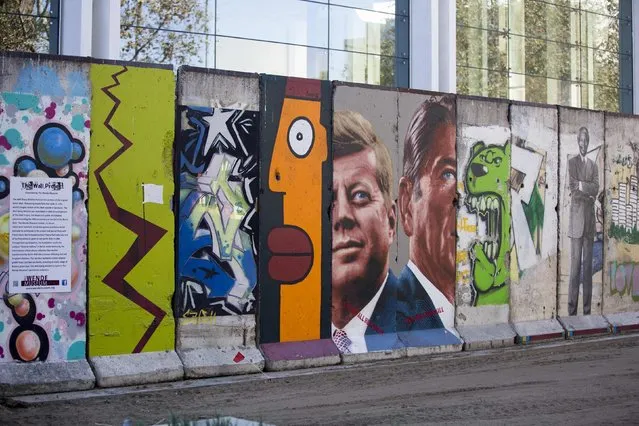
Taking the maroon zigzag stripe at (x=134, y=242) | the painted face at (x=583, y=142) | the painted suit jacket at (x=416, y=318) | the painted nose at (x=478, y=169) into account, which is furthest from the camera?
the painted face at (x=583, y=142)

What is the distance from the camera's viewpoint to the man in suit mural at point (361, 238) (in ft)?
49.0

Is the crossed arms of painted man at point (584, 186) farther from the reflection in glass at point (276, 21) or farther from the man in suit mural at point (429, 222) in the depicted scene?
the reflection in glass at point (276, 21)

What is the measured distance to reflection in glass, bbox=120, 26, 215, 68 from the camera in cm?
1803

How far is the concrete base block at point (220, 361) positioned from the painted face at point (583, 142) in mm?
7702

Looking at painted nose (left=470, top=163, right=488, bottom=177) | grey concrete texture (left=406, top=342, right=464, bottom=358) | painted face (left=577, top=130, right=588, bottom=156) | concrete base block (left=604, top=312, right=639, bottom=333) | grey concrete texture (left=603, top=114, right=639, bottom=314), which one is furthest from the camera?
grey concrete texture (left=603, top=114, right=639, bottom=314)

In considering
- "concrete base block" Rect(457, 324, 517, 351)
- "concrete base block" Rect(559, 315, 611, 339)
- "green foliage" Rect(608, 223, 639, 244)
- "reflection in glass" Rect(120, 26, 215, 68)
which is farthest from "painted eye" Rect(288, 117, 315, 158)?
"green foliage" Rect(608, 223, 639, 244)

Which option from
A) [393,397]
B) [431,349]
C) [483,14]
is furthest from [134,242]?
[483,14]

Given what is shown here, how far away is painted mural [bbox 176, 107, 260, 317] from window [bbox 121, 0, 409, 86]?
480 centimetres

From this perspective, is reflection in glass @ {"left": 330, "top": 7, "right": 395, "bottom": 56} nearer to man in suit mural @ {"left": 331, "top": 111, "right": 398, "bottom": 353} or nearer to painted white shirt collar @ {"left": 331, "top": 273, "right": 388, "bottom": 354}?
man in suit mural @ {"left": 331, "top": 111, "right": 398, "bottom": 353}

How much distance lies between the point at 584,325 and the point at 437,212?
12.7 feet

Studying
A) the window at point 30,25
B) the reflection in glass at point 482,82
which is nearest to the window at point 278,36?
the window at point 30,25

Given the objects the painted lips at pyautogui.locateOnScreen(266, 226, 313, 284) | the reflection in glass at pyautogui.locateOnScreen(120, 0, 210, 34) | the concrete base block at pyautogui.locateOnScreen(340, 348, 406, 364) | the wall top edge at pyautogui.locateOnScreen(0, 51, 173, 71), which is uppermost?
the reflection in glass at pyautogui.locateOnScreen(120, 0, 210, 34)

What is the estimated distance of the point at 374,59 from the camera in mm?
21188

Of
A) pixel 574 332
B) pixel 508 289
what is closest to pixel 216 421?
pixel 508 289
